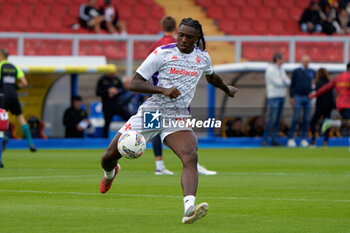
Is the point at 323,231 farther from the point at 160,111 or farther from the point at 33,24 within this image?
the point at 33,24

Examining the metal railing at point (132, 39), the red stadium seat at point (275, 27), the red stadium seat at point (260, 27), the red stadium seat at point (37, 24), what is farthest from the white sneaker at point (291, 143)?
the red stadium seat at point (37, 24)

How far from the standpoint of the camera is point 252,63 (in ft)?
78.1

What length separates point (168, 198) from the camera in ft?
32.1

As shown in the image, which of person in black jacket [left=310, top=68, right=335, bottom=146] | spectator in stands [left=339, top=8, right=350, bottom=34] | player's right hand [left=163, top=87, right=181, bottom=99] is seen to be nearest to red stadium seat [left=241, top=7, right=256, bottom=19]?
spectator in stands [left=339, top=8, right=350, bottom=34]

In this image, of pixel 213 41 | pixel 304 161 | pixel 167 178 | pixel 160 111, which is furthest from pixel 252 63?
pixel 160 111

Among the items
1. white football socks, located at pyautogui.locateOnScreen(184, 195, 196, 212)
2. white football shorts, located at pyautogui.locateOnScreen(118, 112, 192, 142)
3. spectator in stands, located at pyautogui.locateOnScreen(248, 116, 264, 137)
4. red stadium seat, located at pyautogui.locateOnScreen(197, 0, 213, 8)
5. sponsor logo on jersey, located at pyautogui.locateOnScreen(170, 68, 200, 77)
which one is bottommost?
spectator in stands, located at pyautogui.locateOnScreen(248, 116, 264, 137)

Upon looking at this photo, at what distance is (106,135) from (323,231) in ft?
56.0

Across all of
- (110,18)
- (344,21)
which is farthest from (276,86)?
(344,21)

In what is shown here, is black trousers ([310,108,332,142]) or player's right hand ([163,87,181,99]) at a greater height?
player's right hand ([163,87,181,99])

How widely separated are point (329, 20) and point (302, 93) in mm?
8049

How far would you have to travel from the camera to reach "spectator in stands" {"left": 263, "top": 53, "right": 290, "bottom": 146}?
2253 cm

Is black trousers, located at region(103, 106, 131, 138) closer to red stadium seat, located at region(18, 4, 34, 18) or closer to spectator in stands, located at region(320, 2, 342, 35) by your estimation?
red stadium seat, located at region(18, 4, 34, 18)

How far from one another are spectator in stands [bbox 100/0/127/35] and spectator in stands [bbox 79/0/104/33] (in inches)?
6.9

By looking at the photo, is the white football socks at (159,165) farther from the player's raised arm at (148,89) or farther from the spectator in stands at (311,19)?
the spectator in stands at (311,19)
